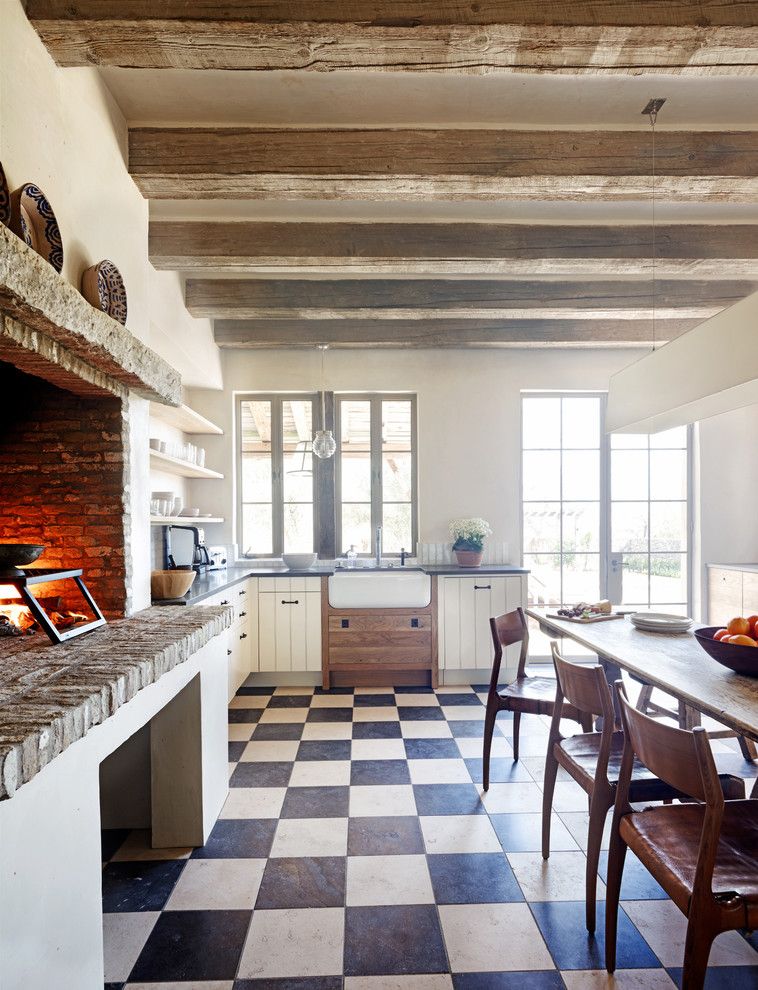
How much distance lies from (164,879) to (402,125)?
10.3ft

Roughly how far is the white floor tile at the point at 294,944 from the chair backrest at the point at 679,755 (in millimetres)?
1129

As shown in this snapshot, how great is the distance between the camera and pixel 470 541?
4.94 meters

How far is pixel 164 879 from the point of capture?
2.20 meters

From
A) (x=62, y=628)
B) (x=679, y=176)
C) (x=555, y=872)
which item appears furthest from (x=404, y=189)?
(x=555, y=872)

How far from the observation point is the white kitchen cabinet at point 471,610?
4648mm

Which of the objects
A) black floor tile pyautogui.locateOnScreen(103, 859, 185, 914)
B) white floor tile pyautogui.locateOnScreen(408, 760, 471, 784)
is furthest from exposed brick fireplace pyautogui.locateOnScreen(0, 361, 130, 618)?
white floor tile pyautogui.locateOnScreen(408, 760, 471, 784)

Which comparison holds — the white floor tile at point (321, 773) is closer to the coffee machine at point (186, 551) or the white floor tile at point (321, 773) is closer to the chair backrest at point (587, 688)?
the chair backrest at point (587, 688)

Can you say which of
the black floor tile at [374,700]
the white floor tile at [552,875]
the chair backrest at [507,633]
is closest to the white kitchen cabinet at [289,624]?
the black floor tile at [374,700]

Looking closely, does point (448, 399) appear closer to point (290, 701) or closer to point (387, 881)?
point (290, 701)

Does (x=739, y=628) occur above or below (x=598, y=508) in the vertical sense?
below

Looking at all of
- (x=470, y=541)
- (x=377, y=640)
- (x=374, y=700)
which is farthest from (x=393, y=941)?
(x=470, y=541)

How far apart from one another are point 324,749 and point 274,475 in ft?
8.54

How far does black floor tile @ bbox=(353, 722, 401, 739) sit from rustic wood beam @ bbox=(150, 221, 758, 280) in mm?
2815

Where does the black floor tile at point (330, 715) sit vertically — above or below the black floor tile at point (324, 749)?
below
